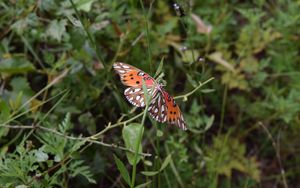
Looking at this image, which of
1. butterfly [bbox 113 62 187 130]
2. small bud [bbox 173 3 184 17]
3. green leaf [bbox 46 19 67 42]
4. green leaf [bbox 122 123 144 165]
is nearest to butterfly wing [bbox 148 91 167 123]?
butterfly [bbox 113 62 187 130]

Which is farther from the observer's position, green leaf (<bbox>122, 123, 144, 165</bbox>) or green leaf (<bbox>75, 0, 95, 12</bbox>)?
green leaf (<bbox>75, 0, 95, 12</bbox>)

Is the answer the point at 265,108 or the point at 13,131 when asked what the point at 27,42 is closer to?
the point at 13,131

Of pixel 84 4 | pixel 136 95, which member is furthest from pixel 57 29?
pixel 136 95

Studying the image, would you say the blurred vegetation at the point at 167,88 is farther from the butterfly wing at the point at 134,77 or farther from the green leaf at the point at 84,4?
the butterfly wing at the point at 134,77

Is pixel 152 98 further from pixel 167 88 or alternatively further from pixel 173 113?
pixel 167 88

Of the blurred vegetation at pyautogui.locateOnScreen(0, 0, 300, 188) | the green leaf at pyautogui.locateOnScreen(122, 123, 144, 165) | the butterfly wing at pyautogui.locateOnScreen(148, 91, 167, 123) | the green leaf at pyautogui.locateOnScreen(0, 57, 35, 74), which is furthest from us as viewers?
the green leaf at pyautogui.locateOnScreen(0, 57, 35, 74)

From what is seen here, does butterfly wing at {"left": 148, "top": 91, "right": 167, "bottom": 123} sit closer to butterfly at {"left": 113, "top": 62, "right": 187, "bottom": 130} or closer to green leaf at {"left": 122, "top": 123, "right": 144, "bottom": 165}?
butterfly at {"left": 113, "top": 62, "right": 187, "bottom": 130}
